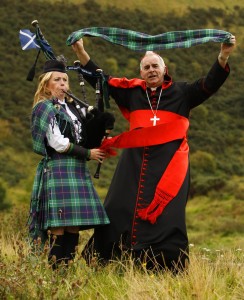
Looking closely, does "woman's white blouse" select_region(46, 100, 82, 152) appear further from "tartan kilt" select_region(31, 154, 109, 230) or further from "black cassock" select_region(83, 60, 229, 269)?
"black cassock" select_region(83, 60, 229, 269)

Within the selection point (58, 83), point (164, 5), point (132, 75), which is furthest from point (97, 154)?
point (164, 5)

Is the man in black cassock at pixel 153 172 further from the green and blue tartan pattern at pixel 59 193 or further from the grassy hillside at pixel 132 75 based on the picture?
the grassy hillside at pixel 132 75

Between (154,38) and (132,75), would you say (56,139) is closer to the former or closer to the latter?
(154,38)

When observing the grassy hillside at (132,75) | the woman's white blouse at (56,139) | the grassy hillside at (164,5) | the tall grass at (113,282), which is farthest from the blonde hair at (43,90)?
the grassy hillside at (164,5)

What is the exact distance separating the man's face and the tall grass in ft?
4.52

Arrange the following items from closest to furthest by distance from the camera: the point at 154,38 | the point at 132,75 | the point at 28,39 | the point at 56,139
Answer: the point at 56,139
the point at 154,38
the point at 28,39
the point at 132,75

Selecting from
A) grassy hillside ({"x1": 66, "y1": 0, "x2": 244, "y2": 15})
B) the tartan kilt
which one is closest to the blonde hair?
the tartan kilt

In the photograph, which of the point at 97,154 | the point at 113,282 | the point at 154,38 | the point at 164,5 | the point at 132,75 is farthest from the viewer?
the point at 164,5

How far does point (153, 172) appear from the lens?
527 cm

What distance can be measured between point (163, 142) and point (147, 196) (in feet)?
1.36

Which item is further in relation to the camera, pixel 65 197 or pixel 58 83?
pixel 58 83

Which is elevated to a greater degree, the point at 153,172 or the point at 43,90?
the point at 43,90

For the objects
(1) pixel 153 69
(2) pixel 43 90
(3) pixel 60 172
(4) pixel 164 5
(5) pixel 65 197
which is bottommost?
Result: (5) pixel 65 197

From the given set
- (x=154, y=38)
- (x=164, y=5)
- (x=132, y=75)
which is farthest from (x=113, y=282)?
(x=164, y=5)
